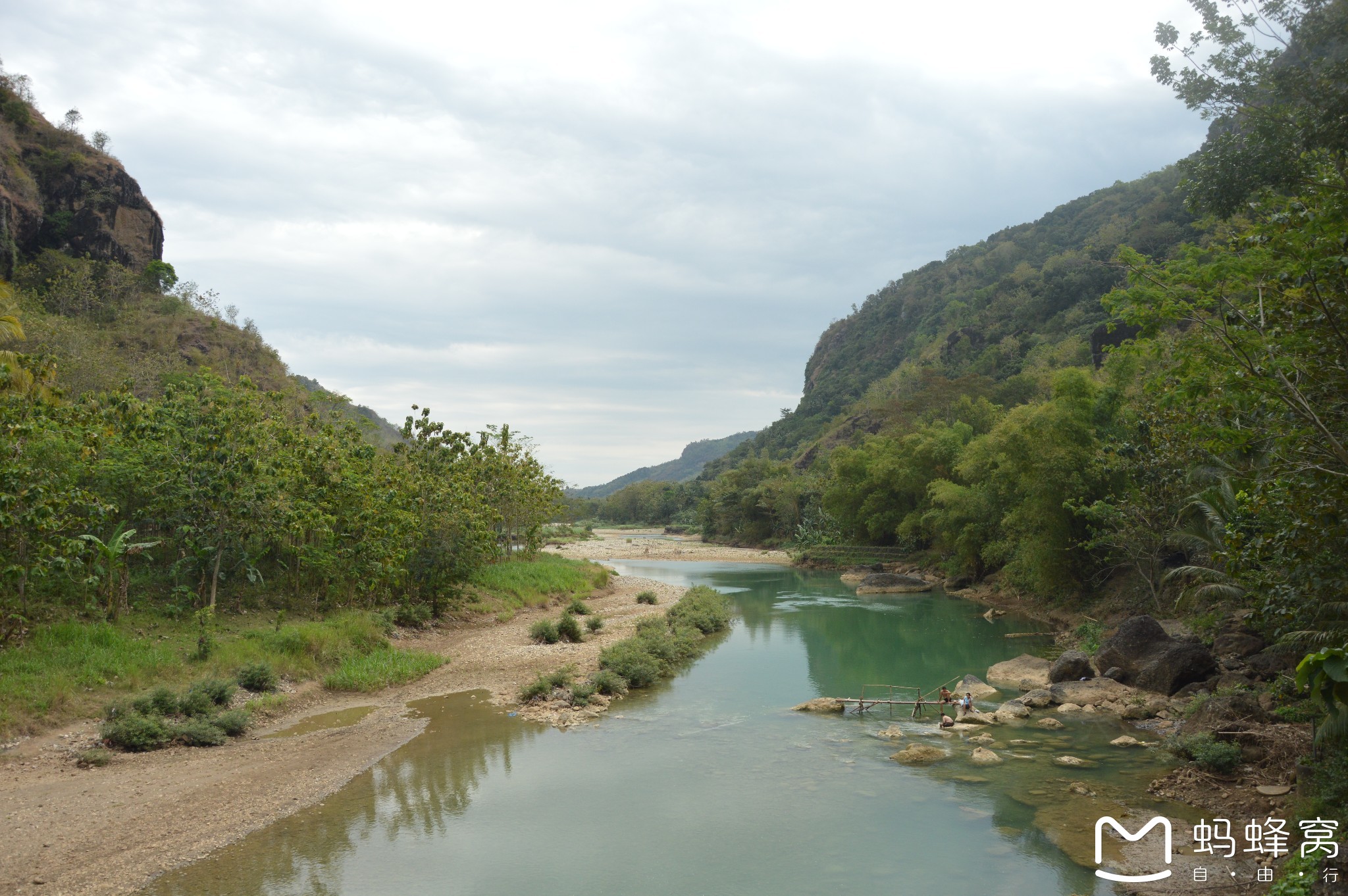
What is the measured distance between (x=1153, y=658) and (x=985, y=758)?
657 centimetres

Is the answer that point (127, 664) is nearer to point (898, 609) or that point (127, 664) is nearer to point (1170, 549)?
point (1170, 549)

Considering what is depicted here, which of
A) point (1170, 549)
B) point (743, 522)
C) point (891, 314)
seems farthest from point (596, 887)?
point (891, 314)

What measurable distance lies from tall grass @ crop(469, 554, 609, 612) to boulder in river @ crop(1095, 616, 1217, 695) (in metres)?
19.8

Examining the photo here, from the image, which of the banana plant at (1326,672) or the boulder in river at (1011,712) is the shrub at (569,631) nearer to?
the boulder in river at (1011,712)

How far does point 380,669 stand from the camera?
61.6 ft

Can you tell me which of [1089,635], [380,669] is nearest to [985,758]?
[1089,635]

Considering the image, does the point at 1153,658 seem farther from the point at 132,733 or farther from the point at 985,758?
the point at 132,733

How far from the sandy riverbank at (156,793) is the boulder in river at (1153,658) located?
15.9 meters

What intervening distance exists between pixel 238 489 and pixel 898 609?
90.1 ft

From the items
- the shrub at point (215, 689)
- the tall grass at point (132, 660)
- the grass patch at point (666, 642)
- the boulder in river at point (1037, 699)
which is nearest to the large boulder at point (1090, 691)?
the boulder in river at point (1037, 699)

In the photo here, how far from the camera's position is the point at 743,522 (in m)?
87.4

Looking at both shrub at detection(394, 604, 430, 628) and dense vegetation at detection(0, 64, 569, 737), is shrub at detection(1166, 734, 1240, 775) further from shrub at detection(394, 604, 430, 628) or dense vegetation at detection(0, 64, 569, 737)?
shrub at detection(394, 604, 430, 628)

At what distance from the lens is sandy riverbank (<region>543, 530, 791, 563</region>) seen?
70750mm

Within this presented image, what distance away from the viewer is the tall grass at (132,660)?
12047 millimetres
